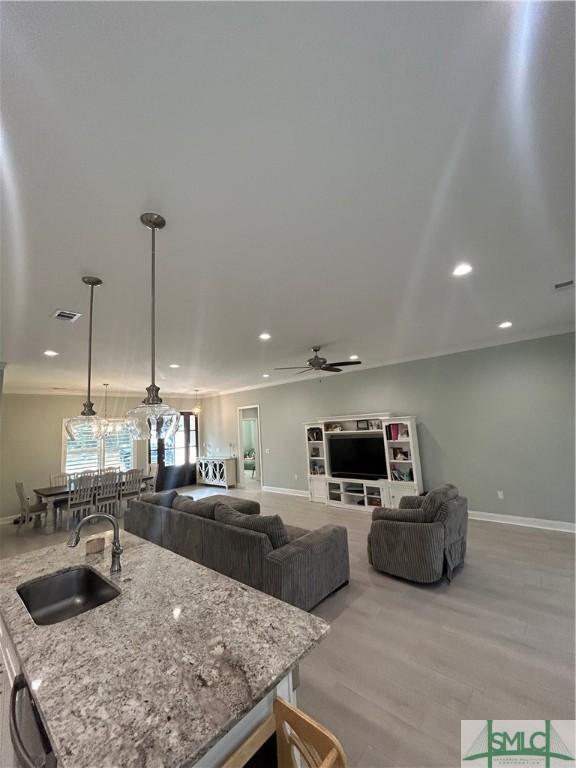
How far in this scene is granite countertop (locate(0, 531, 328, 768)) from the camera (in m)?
0.80

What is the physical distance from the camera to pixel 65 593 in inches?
72.5

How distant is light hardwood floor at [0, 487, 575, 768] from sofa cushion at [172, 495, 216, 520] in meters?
1.46

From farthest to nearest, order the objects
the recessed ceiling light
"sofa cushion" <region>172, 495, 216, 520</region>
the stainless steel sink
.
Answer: "sofa cushion" <region>172, 495, 216, 520</region>, the recessed ceiling light, the stainless steel sink

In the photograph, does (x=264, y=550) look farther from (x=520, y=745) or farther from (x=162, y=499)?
(x=162, y=499)

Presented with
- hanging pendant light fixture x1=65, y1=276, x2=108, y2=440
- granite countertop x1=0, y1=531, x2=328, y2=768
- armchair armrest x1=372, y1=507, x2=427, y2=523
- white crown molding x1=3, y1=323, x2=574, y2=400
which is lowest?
armchair armrest x1=372, y1=507, x2=427, y2=523

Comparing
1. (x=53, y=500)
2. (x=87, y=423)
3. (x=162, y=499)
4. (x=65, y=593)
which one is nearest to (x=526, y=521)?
(x=162, y=499)

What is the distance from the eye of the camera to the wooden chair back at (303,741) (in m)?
0.83

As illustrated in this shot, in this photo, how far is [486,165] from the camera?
61.8 inches

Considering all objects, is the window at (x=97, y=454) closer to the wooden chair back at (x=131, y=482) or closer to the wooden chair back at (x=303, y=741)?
the wooden chair back at (x=131, y=482)

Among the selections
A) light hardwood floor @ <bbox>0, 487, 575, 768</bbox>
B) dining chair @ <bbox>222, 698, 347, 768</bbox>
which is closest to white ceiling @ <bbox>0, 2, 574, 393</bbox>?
dining chair @ <bbox>222, 698, 347, 768</bbox>

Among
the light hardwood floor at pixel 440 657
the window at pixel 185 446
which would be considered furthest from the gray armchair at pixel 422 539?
the window at pixel 185 446

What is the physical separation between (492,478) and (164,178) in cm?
566

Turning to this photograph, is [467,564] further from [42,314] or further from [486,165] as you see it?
[42,314]

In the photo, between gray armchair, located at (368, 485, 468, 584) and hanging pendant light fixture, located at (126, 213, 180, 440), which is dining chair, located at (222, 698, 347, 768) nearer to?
hanging pendant light fixture, located at (126, 213, 180, 440)
